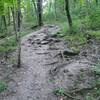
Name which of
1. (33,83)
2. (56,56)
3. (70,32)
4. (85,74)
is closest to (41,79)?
(33,83)

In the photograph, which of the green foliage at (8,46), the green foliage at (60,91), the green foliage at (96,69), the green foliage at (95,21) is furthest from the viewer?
the green foliage at (95,21)

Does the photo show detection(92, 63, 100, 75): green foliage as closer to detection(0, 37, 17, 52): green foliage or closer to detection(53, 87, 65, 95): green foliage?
detection(53, 87, 65, 95): green foliage

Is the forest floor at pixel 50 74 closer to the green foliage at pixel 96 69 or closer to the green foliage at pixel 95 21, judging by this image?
the green foliage at pixel 96 69

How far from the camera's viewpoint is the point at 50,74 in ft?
31.8

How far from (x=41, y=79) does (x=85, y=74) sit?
6.58 ft

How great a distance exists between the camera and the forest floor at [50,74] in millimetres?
8164

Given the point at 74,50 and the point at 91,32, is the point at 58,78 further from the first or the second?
the point at 91,32

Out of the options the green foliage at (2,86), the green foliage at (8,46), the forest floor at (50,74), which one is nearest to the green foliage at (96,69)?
the forest floor at (50,74)

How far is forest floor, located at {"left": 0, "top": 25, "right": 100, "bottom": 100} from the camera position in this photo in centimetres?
816

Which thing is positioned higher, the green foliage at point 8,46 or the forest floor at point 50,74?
the green foliage at point 8,46

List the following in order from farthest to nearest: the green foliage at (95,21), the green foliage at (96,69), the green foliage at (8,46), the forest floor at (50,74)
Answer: the green foliage at (95,21) < the green foliage at (8,46) < the green foliage at (96,69) < the forest floor at (50,74)

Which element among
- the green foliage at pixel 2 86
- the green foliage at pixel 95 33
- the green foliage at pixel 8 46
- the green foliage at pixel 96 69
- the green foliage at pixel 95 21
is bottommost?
the green foliage at pixel 2 86

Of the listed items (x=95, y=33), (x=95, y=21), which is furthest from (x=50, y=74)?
(x=95, y=21)

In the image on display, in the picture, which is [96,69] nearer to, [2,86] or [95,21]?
[2,86]
